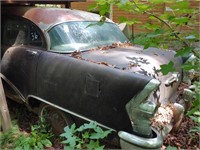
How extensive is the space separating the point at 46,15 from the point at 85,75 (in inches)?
60.9

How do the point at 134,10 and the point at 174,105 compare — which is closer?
the point at 134,10

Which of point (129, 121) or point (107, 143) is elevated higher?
point (129, 121)

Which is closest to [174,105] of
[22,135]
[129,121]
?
[129,121]

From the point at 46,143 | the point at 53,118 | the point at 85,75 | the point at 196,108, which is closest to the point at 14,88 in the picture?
the point at 53,118

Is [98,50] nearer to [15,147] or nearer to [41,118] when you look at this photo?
[41,118]

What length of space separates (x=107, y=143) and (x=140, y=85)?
963 mm

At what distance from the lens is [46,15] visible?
4113 millimetres

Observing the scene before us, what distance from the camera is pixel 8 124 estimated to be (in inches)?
145

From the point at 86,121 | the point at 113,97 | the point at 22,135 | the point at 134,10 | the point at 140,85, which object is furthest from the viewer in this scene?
the point at 22,135

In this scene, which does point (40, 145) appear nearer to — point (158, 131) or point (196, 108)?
point (158, 131)

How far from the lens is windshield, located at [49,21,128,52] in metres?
3.75

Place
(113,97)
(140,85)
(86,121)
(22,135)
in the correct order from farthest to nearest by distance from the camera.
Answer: (22,135), (86,121), (113,97), (140,85)

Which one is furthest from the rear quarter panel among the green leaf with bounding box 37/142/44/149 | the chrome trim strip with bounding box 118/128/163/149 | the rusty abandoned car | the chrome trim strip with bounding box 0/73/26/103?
the green leaf with bounding box 37/142/44/149

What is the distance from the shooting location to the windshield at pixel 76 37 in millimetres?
3750
